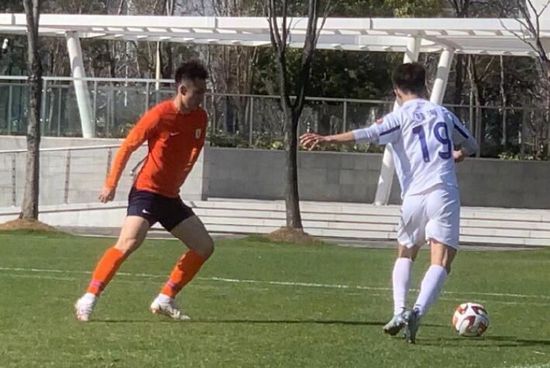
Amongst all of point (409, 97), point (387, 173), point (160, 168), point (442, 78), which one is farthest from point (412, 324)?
point (442, 78)

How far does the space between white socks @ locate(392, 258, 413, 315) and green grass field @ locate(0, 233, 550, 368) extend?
11.1 inches

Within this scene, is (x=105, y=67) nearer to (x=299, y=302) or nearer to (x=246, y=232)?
(x=246, y=232)

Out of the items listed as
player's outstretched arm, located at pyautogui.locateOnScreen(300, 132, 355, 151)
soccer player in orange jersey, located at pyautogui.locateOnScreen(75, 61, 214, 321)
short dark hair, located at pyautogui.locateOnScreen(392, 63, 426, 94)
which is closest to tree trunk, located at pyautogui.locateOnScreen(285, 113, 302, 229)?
soccer player in orange jersey, located at pyautogui.locateOnScreen(75, 61, 214, 321)

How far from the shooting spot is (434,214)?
356 inches

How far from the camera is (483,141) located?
3816 cm

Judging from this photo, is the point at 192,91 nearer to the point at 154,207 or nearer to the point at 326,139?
the point at 154,207

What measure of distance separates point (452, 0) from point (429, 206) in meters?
41.9

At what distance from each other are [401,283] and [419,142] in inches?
41.5

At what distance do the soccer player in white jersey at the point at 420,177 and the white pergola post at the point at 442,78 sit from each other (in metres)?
25.6

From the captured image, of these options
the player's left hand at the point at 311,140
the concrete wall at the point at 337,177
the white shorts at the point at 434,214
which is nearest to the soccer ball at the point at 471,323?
the white shorts at the point at 434,214

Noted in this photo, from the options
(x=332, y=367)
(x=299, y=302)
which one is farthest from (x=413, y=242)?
(x=299, y=302)

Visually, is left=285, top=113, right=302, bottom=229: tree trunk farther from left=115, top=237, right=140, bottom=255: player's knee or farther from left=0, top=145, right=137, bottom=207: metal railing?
left=115, top=237, right=140, bottom=255: player's knee

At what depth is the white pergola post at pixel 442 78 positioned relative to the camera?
34.9m

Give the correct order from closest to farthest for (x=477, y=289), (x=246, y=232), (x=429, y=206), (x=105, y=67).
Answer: (x=429, y=206)
(x=477, y=289)
(x=246, y=232)
(x=105, y=67)
